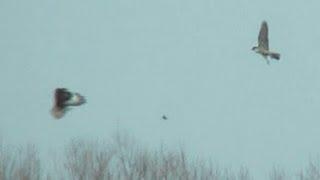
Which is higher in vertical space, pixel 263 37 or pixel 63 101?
pixel 263 37

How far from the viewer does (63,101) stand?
631 cm

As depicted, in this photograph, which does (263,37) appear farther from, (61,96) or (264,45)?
(61,96)

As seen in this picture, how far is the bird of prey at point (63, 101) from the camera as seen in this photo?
20.1 feet

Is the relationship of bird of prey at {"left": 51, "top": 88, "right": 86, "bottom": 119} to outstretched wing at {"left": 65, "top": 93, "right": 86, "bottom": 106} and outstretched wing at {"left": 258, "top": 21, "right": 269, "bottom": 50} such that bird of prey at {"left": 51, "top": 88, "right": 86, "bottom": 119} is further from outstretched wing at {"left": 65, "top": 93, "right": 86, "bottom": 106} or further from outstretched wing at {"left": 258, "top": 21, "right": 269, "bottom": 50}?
outstretched wing at {"left": 258, "top": 21, "right": 269, "bottom": 50}

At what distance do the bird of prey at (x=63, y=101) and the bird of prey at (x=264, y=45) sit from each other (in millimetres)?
2138

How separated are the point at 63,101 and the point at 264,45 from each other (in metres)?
2.55

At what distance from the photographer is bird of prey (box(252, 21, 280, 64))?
745 centimetres

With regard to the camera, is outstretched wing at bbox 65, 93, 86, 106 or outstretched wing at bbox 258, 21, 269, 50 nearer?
outstretched wing at bbox 65, 93, 86, 106

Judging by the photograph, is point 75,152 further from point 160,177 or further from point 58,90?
point 58,90

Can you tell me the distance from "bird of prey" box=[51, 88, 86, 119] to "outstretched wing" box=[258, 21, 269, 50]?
7.57 feet

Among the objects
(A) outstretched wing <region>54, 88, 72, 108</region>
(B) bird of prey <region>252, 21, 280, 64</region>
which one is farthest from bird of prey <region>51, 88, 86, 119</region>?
(B) bird of prey <region>252, 21, 280, 64</region>

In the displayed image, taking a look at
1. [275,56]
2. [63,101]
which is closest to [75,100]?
[63,101]

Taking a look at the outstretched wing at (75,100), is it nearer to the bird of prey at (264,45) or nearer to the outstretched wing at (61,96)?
the outstretched wing at (61,96)

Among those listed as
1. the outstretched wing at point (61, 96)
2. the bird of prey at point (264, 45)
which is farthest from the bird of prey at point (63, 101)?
the bird of prey at point (264, 45)
